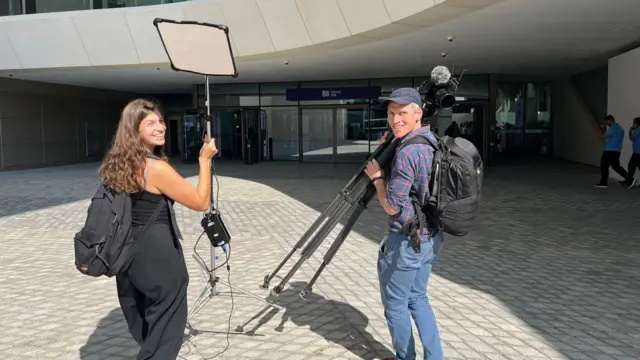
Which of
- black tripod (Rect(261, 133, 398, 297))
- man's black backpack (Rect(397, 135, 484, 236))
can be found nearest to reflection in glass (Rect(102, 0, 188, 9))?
black tripod (Rect(261, 133, 398, 297))

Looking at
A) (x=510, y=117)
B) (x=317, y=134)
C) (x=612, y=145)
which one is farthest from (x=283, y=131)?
(x=612, y=145)

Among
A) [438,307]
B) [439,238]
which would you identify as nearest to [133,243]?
[439,238]

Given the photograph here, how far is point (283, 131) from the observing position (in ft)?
75.1

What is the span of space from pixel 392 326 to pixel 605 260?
4.29 metres

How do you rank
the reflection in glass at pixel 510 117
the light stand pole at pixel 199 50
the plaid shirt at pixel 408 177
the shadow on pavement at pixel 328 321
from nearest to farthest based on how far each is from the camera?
the plaid shirt at pixel 408 177, the light stand pole at pixel 199 50, the shadow on pavement at pixel 328 321, the reflection in glass at pixel 510 117

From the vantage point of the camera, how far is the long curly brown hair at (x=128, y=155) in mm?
2574

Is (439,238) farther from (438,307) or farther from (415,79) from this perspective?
(415,79)

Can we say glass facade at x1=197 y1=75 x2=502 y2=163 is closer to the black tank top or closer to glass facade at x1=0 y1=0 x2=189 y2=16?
glass facade at x1=0 y1=0 x2=189 y2=16

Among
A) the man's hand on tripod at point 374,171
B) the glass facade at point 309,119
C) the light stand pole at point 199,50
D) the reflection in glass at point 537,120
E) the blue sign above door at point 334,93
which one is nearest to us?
the man's hand on tripod at point 374,171

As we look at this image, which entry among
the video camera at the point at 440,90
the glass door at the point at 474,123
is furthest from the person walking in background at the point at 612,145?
the video camera at the point at 440,90

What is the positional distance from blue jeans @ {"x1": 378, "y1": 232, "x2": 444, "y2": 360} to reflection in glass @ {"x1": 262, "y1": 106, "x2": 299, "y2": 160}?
1957 cm

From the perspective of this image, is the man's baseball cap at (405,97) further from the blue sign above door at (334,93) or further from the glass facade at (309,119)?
the glass facade at (309,119)

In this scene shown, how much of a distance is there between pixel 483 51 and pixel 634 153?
433 cm

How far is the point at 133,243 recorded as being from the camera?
2631 mm
